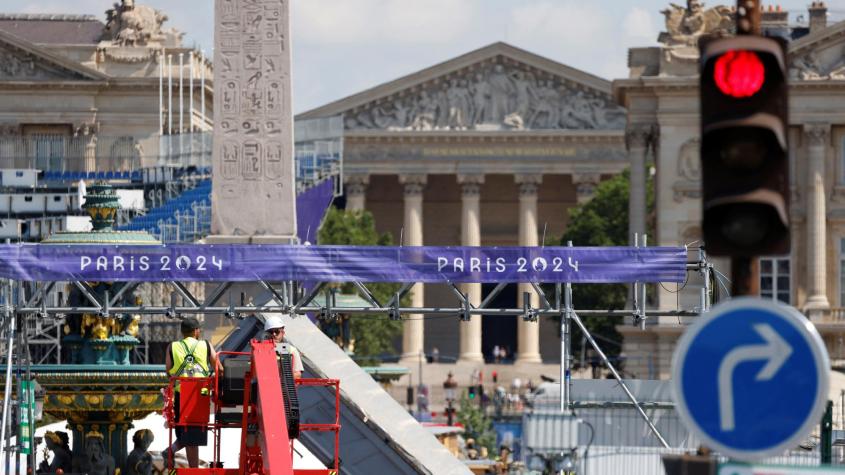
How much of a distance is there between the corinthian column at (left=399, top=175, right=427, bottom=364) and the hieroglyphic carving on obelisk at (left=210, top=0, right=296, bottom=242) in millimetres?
88053

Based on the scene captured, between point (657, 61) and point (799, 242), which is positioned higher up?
point (657, 61)

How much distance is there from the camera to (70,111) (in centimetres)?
9544

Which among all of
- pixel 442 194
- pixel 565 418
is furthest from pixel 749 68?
pixel 442 194

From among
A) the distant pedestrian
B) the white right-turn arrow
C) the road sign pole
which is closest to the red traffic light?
the white right-turn arrow

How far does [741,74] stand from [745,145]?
0.28 metres

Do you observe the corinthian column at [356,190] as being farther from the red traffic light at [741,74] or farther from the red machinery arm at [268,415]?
the red traffic light at [741,74]

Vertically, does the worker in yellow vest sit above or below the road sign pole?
above

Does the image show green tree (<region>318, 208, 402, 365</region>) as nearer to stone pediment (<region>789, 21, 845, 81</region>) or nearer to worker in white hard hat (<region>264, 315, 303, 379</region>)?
stone pediment (<region>789, 21, 845, 81</region>)

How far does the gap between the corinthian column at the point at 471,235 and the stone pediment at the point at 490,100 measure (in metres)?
3.31

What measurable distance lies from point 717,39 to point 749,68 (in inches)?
6.8

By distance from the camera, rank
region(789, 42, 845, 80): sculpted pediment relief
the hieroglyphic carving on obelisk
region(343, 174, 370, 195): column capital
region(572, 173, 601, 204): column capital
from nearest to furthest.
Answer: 1. the hieroglyphic carving on obelisk
2. region(789, 42, 845, 80): sculpted pediment relief
3. region(572, 173, 601, 204): column capital
4. region(343, 174, 370, 195): column capital

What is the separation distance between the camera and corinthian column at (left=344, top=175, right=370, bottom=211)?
4740 inches

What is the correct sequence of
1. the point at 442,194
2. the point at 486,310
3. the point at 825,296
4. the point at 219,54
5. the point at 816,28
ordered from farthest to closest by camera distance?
the point at 442,194 → the point at 816,28 → the point at 825,296 → the point at 219,54 → the point at 486,310

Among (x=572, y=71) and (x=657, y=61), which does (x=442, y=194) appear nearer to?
(x=572, y=71)
